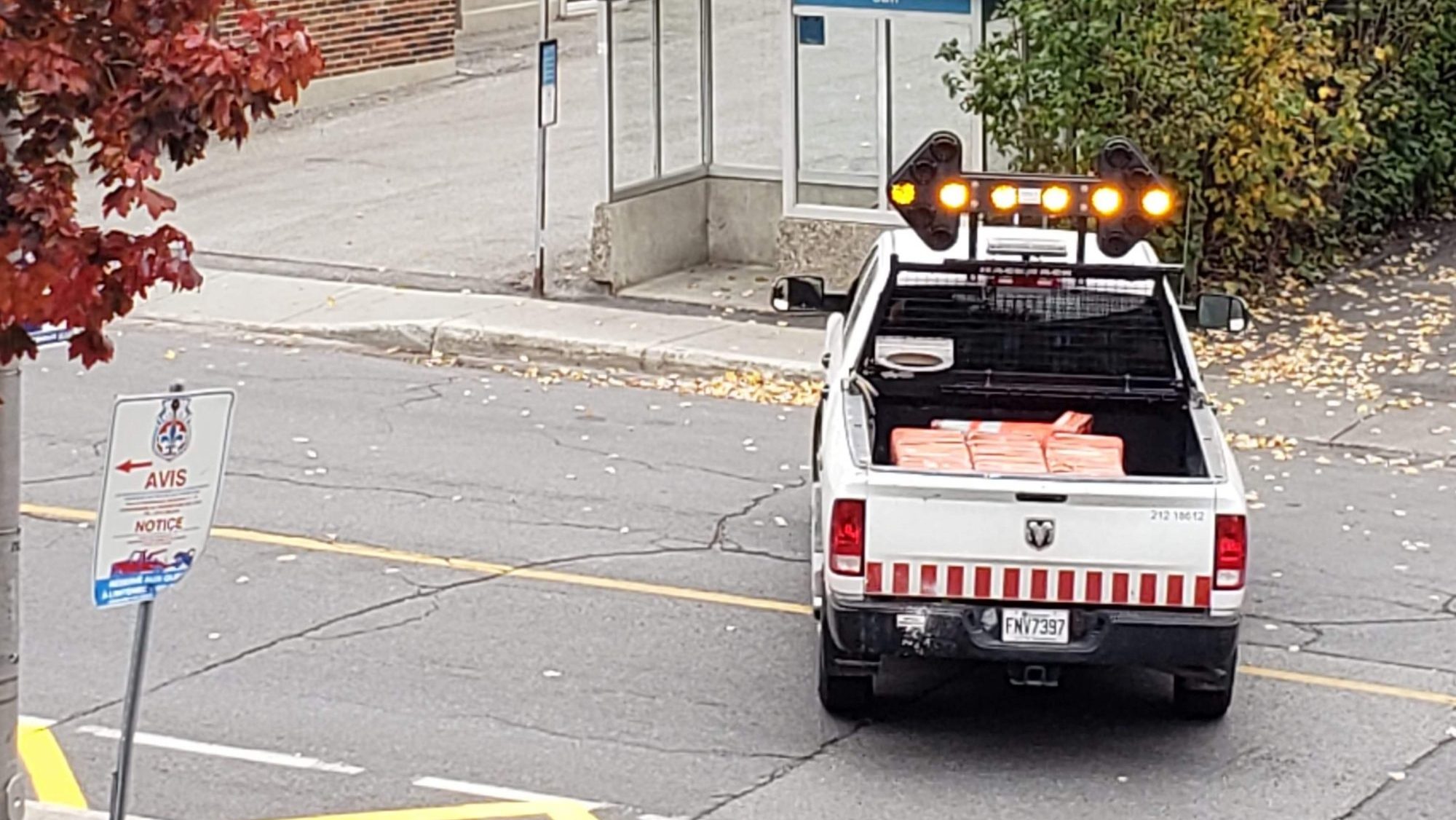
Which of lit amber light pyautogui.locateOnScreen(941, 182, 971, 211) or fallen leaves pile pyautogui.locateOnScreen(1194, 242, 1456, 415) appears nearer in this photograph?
lit amber light pyautogui.locateOnScreen(941, 182, 971, 211)

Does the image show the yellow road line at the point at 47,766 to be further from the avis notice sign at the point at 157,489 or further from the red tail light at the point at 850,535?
the red tail light at the point at 850,535

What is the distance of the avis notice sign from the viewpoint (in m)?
6.52

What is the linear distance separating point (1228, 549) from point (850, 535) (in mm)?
1350

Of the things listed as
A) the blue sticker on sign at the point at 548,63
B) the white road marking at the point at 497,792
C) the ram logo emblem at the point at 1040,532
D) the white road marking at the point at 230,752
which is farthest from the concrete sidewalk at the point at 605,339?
the white road marking at the point at 230,752

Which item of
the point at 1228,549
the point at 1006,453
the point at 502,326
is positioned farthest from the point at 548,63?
the point at 1228,549

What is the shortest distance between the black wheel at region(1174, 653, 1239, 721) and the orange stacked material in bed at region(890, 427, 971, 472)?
1.19 m

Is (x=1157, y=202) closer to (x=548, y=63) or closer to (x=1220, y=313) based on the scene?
(x=1220, y=313)

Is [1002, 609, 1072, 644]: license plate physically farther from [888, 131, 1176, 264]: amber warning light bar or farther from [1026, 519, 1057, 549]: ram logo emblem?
[888, 131, 1176, 264]: amber warning light bar

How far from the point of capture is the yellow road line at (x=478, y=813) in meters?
8.11

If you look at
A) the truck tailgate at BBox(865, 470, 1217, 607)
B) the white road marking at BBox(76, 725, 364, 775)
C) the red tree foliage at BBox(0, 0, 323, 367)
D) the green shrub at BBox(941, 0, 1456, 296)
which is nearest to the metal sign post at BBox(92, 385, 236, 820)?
the red tree foliage at BBox(0, 0, 323, 367)

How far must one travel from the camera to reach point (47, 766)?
861 centimetres

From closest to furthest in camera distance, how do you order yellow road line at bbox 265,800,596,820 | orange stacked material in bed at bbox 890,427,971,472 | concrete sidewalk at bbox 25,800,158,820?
1. concrete sidewalk at bbox 25,800,158,820
2. yellow road line at bbox 265,800,596,820
3. orange stacked material in bed at bbox 890,427,971,472

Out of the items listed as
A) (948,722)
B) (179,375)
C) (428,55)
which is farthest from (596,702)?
(428,55)

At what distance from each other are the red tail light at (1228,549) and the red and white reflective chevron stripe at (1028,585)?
0.07 metres
